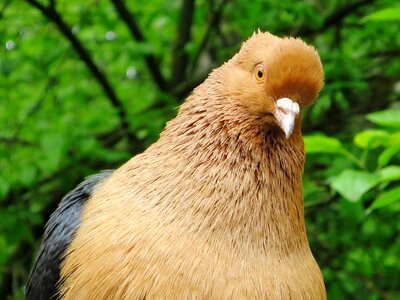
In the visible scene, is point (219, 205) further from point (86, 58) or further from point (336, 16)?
point (336, 16)

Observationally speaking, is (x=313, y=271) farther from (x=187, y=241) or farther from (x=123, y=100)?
(x=123, y=100)

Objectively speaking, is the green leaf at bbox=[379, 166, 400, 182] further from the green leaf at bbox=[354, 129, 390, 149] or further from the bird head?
the bird head

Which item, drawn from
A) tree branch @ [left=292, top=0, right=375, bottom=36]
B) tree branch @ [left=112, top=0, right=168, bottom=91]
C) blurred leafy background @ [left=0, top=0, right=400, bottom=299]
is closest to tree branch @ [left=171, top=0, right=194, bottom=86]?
blurred leafy background @ [left=0, top=0, right=400, bottom=299]

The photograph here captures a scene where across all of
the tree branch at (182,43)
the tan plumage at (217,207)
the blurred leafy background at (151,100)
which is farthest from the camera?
the tree branch at (182,43)

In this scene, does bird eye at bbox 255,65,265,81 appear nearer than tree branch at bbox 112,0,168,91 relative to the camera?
Yes

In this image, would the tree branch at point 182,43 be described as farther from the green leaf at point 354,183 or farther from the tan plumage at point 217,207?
the green leaf at point 354,183

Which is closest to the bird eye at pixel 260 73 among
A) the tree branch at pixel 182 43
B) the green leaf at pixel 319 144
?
the green leaf at pixel 319 144

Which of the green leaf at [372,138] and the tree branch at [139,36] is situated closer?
the green leaf at [372,138]
